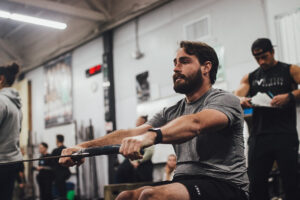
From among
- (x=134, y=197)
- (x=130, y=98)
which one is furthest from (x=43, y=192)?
(x=134, y=197)

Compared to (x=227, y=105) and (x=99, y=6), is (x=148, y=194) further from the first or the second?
(x=99, y=6)

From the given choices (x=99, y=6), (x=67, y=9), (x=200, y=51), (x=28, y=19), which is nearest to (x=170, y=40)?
(x=99, y=6)

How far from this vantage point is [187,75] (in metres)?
1.82

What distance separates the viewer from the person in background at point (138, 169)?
532cm

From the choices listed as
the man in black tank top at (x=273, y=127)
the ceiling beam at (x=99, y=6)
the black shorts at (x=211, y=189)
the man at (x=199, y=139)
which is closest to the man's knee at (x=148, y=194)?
the man at (x=199, y=139)

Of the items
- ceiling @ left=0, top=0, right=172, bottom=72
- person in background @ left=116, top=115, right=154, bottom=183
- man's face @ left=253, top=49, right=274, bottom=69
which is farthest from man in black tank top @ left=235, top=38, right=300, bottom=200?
ceiling @ left=0, top=0, right=172, bottom=72

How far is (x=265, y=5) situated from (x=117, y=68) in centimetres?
353

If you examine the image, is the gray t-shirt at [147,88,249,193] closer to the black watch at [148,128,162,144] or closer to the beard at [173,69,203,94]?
the beard at [173,69,203,94]

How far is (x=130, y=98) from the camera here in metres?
6.99

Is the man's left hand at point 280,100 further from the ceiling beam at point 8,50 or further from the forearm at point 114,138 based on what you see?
the ceiling beam at point 8,50

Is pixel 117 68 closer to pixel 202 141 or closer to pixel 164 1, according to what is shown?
pixel 164 1

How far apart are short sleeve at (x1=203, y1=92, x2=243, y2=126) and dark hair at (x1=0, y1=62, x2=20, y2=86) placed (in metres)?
1.77

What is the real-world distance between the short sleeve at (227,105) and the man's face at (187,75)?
15 cm

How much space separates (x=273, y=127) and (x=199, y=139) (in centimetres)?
119
